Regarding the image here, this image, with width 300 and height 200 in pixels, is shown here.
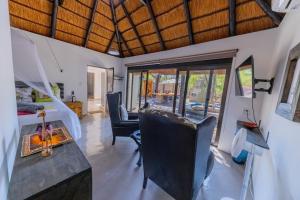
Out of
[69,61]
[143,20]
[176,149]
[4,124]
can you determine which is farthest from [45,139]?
[69,61]

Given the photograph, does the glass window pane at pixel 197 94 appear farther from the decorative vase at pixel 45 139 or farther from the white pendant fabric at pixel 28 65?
the decorative vase at pixel 45 139

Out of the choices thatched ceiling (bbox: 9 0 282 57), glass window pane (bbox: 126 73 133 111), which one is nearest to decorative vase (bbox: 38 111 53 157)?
thatched ceiling (bbox: 9 0 282 57)

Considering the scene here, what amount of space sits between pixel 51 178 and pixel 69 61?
4.56 metres

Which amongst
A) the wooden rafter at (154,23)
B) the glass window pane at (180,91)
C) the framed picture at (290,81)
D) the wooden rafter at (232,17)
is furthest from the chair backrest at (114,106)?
the wooden rafter at (232,17)

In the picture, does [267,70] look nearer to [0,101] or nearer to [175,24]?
[175,24]

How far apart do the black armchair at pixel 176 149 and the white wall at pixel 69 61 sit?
4.24 m

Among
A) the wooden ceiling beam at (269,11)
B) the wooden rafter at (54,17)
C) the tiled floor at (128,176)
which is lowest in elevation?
the tiled floor at (128,176)

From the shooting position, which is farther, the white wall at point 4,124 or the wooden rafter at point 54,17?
the wooden rafter at point 54,17

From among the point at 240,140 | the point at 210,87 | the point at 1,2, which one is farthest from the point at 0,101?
the point at 210,87

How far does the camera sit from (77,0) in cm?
332

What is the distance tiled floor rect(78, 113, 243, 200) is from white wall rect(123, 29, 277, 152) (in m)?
0.62

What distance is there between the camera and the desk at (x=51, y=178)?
844 millimetres

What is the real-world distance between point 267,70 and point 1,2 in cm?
378

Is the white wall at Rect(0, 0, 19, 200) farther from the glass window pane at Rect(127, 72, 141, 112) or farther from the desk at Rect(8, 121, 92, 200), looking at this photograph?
the glass window pane at Rect(127, 72, 141, 112)
